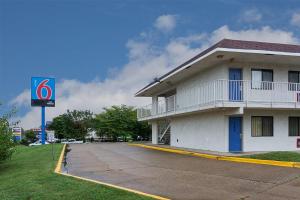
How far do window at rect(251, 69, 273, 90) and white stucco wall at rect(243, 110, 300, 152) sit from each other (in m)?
1.37

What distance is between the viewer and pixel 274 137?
2280 centimetres

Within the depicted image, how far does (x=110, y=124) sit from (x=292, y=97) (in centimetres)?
3773

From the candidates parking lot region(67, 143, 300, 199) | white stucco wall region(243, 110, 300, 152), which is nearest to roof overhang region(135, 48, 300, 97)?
white stucco wall region(243, 110, 300, 152)

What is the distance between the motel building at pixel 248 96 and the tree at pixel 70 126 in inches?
1835

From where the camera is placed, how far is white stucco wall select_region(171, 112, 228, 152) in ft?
73.6

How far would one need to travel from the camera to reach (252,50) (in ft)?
66.6

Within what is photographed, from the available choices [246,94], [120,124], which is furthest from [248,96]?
[120,124]

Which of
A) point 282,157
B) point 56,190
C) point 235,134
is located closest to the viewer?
point 56,190

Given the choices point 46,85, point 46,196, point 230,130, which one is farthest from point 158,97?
point 46,196

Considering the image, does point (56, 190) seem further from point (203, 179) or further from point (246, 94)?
point (246, 94)

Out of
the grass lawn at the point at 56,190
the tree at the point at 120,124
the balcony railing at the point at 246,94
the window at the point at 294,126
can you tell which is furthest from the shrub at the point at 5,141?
the tree at the point at 120,124

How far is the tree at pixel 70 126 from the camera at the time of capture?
69500mm

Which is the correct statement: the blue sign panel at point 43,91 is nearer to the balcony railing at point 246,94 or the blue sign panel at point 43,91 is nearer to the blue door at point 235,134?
the balcony railing at point 246,94

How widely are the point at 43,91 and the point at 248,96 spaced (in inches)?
918
